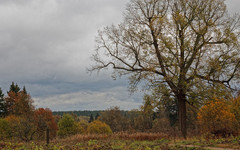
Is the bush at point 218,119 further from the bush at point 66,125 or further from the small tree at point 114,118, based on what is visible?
the small tree at point 114,118

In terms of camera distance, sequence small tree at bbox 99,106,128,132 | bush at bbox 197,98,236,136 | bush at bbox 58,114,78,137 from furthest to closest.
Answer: small tree at bbox 99,106,128,132 < bush at bbox 58,114,78,137 < bush at bbox 197,98,236,136

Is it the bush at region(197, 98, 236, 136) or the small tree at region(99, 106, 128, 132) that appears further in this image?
the small tree at region(99, 106, 128, 132)

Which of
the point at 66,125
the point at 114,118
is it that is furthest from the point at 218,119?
the point at 114,118

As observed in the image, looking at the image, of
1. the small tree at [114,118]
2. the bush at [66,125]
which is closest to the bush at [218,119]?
the bush at [66,125]

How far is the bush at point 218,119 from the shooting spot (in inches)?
630

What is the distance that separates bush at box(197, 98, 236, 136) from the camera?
16.0 metres

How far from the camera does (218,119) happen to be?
16.3 meters

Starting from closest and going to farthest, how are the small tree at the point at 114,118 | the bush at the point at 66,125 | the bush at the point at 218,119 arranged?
the bush at the point at 218,119, the bush at the point at 66,125, the small tree at the point at 114,118

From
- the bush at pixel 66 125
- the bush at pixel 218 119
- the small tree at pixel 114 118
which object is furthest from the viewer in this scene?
the small tree at pixel 114 118

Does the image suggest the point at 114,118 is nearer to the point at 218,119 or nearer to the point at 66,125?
the point at 66,125

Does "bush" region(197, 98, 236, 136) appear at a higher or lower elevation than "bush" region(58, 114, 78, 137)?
higher

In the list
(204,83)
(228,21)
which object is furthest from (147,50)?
(228,21)

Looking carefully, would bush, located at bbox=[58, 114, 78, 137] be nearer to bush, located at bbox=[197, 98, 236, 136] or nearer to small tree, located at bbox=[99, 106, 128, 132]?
small tree, located at bbox=[99, 106, 128, 132]

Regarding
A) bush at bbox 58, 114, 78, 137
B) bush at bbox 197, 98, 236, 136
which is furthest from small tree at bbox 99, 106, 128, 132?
bush at bbox 197, 98, 236, 136
